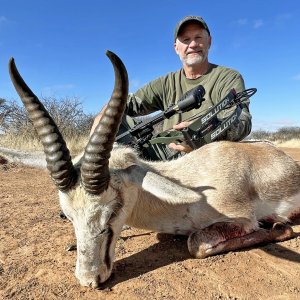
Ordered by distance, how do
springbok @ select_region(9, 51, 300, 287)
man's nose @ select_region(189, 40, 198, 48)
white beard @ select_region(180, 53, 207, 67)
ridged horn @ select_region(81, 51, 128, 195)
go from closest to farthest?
ridged horn @ select_region(81, 51, 128, 195) < springbok @ select_region(9, 51, 300, 287) < white beard @ select_region(180, 53, 207, 67) < man's nose @ select_region(189, 40, 198, 48)

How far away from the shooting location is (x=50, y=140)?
3475 millimetres

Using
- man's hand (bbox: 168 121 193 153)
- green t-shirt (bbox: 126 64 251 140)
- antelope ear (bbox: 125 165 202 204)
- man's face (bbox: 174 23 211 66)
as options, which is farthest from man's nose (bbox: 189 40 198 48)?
antelope ear (bbox: 125 165 202 204)

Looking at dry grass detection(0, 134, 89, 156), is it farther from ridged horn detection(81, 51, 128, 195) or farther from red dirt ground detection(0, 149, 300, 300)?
ridged horn detection(81, 51, 128, 195)

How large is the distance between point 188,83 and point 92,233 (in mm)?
4082

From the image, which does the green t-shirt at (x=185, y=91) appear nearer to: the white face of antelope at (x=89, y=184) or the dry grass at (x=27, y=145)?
the white face of antelope at (x=89, y=184)

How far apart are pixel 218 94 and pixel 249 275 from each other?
11.2ft

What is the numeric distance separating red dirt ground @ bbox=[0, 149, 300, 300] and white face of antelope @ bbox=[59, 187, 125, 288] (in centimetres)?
14

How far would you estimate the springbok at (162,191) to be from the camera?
334 cm

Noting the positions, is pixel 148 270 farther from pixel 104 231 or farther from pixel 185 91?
pixel 185 91

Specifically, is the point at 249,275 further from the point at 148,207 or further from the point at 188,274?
the point at 148,207

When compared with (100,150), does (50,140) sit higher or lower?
higher

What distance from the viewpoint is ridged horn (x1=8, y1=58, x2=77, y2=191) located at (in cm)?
341

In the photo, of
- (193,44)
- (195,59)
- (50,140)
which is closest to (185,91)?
(195,59)

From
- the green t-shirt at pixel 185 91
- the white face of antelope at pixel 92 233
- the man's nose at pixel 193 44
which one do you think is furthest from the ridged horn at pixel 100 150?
the man's nose at pixel 193 44
